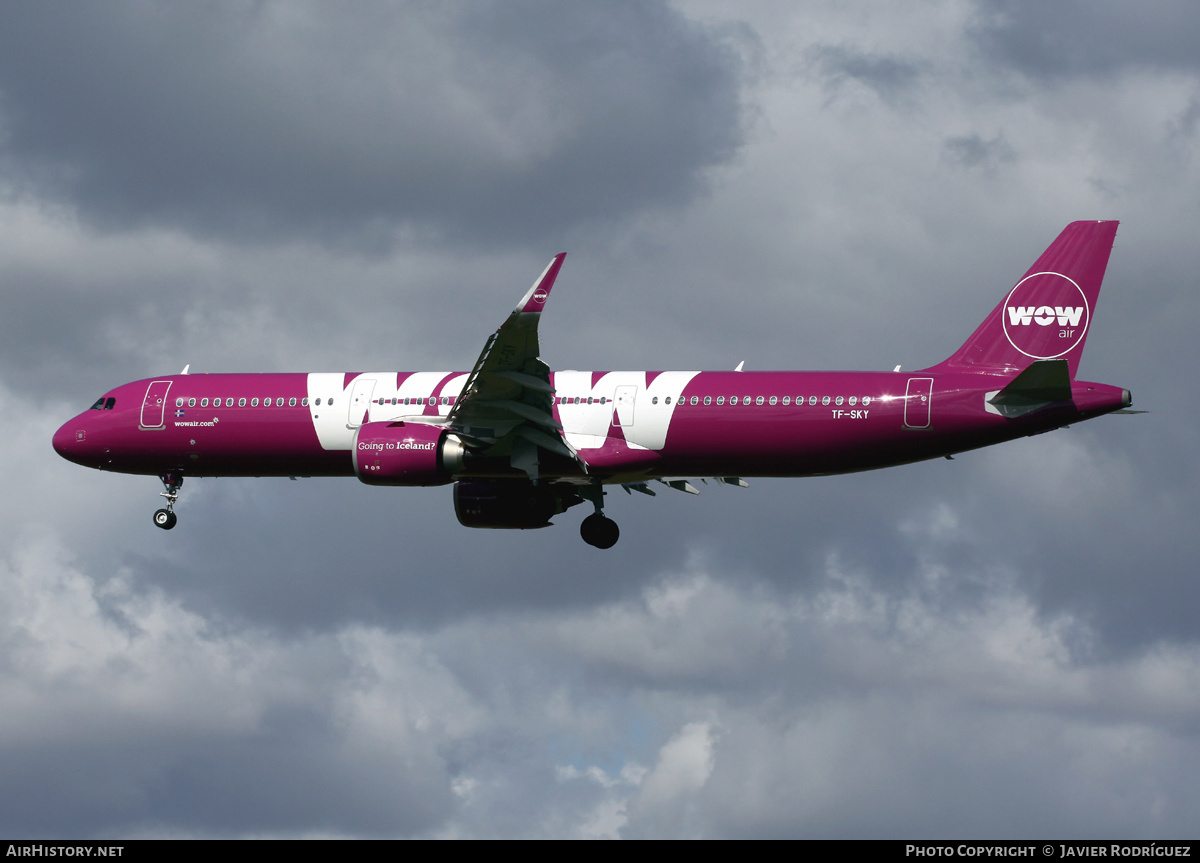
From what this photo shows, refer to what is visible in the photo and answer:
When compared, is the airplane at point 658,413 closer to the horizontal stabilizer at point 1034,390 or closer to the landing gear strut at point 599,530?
the horizontal stabilizer at point 1034,390

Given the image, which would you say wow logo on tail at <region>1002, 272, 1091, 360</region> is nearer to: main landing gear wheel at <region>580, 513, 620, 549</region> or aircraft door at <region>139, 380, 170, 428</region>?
main landing gear wheel at <region>580, 513, 620, 549</region>

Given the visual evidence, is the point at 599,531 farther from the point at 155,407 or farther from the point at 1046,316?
the point at 1046,316

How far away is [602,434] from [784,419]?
17.9ft

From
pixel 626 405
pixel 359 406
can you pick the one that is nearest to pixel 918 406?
pixel 626 405

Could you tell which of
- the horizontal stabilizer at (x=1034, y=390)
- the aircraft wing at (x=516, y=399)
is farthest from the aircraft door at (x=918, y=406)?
the aircraft wing at (x=516, y=399)

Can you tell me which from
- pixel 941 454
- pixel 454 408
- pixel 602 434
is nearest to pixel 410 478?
pixel 454 408

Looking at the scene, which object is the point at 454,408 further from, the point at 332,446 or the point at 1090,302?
the point at 1090,302

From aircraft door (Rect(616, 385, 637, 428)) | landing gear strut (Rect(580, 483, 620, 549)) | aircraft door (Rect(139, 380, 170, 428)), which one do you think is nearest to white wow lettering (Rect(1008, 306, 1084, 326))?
aircraft door (Rect(616, 385, 637, 428))

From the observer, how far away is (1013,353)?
154ft

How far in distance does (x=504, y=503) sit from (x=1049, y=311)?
706 inches

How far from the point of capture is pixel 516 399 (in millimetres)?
45062

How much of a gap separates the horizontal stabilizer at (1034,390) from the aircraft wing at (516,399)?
1232 centimetres

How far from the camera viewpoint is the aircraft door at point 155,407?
50.9m
